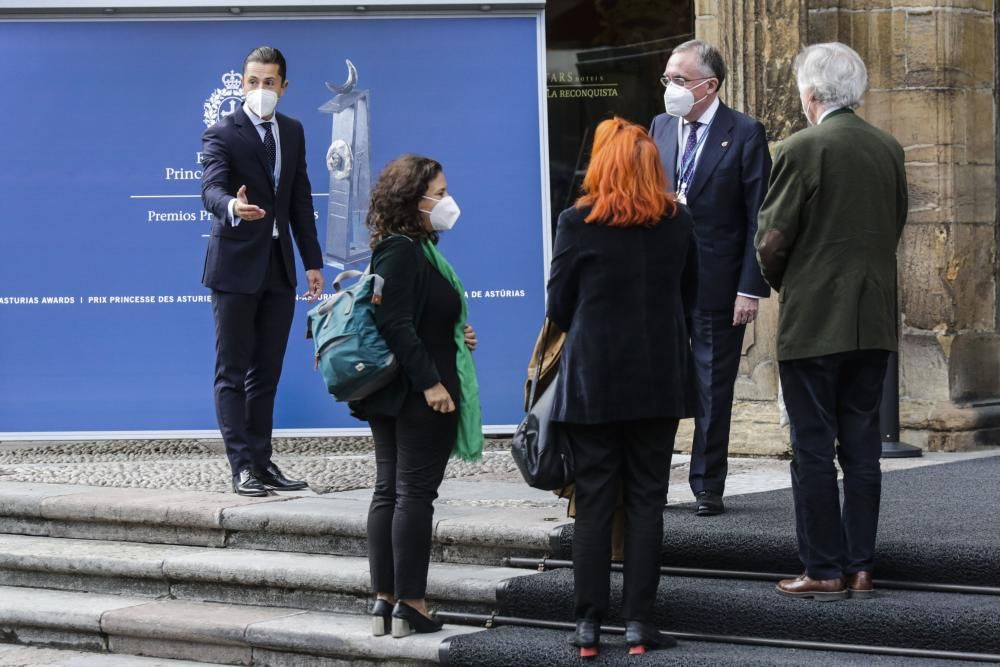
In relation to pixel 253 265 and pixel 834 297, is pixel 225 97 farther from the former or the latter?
pixel 834 297

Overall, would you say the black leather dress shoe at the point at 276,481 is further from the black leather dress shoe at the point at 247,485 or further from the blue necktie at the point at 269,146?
the blue necktie at the point at 269,146

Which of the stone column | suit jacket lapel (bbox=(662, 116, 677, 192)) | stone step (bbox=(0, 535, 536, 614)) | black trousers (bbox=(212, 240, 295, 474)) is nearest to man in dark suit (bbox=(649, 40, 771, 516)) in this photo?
suit jacket lapel (bbox=(662, 116, 677, 192))

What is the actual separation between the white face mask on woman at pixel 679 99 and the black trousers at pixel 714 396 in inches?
30.1

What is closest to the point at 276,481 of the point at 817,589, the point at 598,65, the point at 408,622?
the point at 408,622

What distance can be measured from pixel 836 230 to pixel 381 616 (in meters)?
1.98

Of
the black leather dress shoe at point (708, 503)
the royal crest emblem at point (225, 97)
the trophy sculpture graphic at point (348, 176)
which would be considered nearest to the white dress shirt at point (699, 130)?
the black leather dress shoe at point (708, 503)

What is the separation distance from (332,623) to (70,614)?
115 cm

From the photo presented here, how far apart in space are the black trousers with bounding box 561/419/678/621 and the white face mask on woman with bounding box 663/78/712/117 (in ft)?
5.04

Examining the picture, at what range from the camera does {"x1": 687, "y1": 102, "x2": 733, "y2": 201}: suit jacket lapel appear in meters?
6.05

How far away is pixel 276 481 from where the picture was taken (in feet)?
23.0

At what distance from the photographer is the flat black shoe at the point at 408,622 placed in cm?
533

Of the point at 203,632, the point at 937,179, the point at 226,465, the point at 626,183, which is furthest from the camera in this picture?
the point at 937,179

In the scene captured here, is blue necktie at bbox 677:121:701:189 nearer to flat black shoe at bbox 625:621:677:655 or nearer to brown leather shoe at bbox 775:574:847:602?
brown leather shoe at bbox 775:574:847:602

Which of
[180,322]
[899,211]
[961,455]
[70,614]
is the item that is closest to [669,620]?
[899,211]
